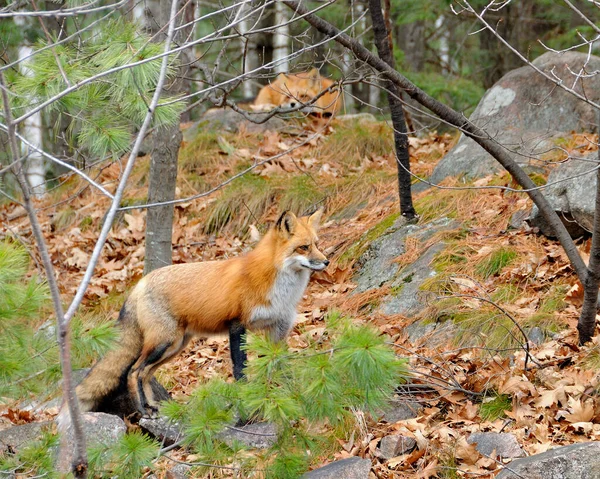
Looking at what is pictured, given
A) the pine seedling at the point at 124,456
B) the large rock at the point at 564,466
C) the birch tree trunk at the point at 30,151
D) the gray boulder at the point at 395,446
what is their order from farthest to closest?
the gray boulder at the point at 395,446 < the birch tree trunk at the point at 30,151 < the large rock at the point at 564,466 < the pine seedling at the point at 124,456

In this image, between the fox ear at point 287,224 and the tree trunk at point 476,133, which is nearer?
the tree trunk at point 476,133

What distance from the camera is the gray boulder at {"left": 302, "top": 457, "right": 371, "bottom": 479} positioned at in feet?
15.9

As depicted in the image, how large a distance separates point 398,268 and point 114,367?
10.5 feet

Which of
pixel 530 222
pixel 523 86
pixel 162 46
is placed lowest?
pixel 530 222

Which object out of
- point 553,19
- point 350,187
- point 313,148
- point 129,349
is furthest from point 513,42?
point 129,349

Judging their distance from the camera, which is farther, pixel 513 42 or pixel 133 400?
pixel 513 42

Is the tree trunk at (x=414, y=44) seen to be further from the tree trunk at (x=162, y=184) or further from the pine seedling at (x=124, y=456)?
the pine seedling at (x=124, y=456)

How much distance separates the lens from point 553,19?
627 inches

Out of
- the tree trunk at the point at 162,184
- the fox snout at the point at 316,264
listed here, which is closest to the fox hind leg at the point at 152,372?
the fox snout at the point at 316,264

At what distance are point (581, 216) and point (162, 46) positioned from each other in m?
4.75

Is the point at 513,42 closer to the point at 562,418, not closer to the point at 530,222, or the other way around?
the point at 530,222

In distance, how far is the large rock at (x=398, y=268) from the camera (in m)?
7.67

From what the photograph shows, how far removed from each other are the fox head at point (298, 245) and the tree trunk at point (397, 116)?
1.43 meters

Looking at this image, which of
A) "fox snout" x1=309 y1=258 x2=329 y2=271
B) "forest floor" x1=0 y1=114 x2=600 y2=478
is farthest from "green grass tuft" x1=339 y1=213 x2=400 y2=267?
"fox snout" x1=309 y1=258 x2=329 y2=271
